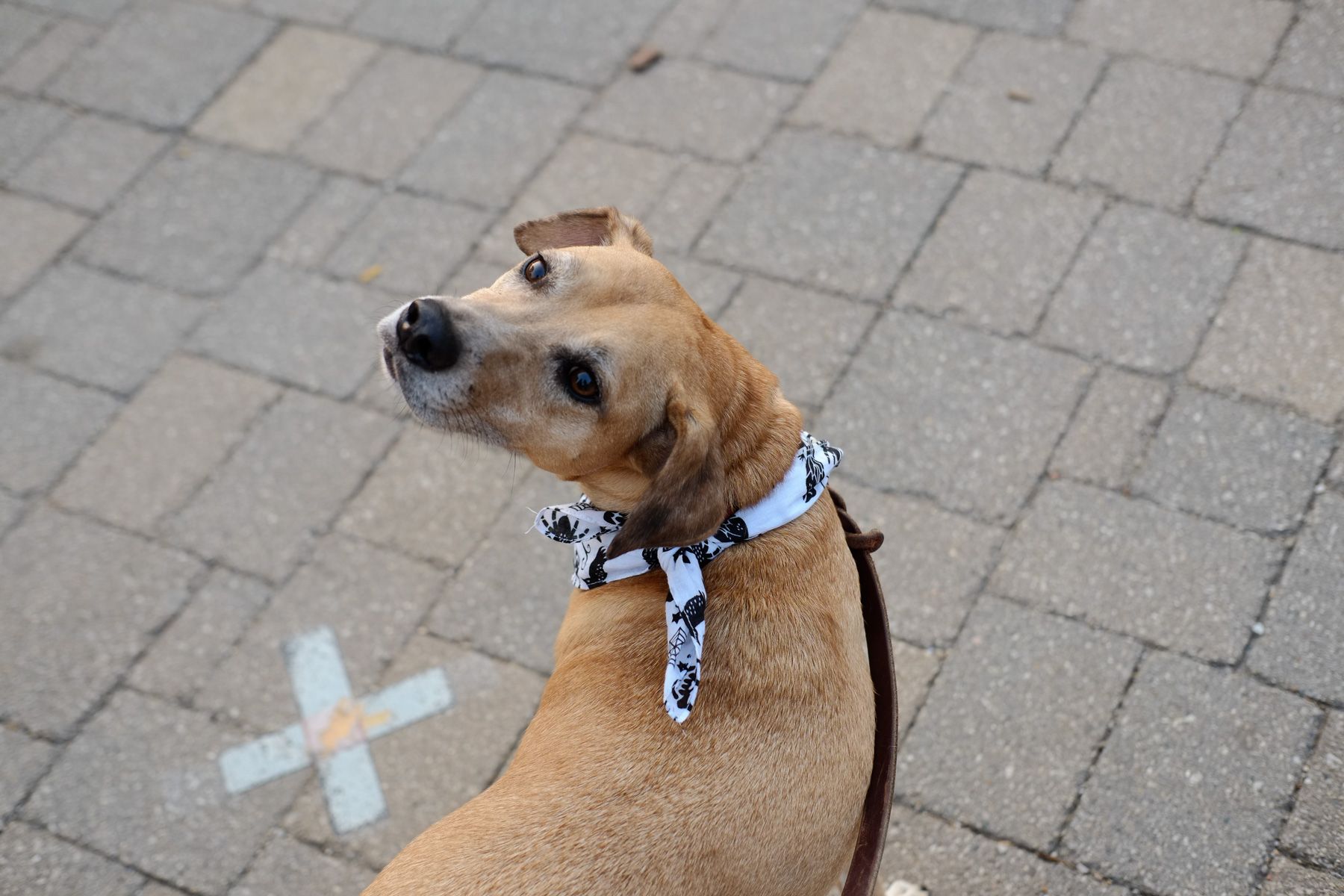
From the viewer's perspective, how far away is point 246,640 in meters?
4.36

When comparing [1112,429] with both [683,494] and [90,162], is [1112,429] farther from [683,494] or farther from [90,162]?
[90,162]

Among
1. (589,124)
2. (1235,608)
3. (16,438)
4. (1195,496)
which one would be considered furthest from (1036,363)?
(16,438)

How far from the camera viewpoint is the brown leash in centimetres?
286

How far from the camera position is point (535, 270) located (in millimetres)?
3008

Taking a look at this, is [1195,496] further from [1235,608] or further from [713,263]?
[713,263]

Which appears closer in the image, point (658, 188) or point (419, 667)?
point (419, 667)

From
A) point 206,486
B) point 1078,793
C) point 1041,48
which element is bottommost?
point 1078,793

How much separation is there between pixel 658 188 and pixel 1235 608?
306 cm

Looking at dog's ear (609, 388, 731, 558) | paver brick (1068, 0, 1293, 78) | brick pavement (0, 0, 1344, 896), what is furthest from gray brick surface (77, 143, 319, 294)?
paver brick (1068, 0, 1293, 78)

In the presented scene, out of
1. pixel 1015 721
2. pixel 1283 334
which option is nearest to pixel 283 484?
pixel 1015 721

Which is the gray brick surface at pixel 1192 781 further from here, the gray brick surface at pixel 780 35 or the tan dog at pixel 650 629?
the gray brick surface at pixel 780 35

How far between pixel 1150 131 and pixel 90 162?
17.1 ft

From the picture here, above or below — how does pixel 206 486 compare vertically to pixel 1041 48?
below

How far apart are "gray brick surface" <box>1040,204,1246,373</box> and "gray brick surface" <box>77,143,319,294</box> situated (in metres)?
3.66
